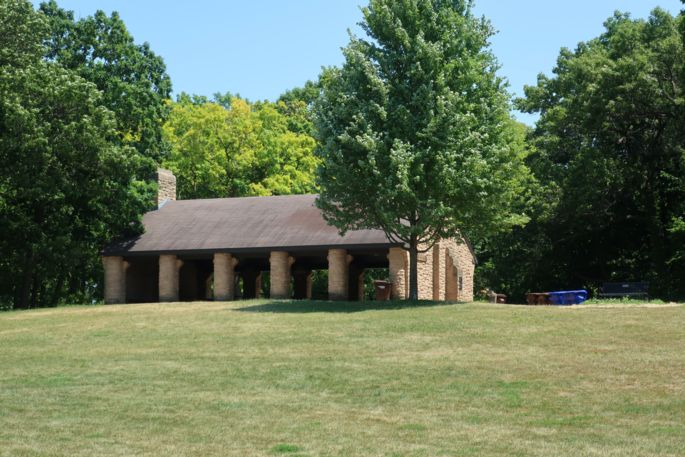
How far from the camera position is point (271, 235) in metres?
41.1

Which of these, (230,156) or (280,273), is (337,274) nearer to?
(280,273)

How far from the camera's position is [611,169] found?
1880 inches

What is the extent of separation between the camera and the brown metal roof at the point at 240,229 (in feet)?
130

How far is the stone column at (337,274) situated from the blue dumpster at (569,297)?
859 centimetres

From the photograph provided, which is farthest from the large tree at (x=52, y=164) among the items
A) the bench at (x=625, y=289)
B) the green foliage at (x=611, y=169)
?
the green foliage at (x=611, y=169)

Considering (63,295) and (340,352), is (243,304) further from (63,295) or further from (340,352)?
(63,295)

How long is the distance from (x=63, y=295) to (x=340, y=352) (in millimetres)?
34266

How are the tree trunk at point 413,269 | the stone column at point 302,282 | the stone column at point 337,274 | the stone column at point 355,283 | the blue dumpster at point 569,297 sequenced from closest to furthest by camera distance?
the tree trunk at point 413,269 → the blue dumpster at point 569,297 → the stone column at point 337,274 → the stone column at point 355,283 → the stone column at point 302,282

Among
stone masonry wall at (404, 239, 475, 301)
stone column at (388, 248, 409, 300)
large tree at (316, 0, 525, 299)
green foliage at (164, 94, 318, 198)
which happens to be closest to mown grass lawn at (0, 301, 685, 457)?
large tree at (316, 0, 525, 299)

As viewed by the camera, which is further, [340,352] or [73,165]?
[73,165]

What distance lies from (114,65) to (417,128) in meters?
17.6

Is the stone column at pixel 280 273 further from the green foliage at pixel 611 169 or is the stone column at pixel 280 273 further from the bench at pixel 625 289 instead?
the green foliage at pixel 611 169

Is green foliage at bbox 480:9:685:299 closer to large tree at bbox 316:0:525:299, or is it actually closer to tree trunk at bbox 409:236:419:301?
large tree at bbox 316:0:525:299

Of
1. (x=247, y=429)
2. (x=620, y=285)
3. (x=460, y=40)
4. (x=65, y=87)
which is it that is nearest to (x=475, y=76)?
(x=460, y=40)
